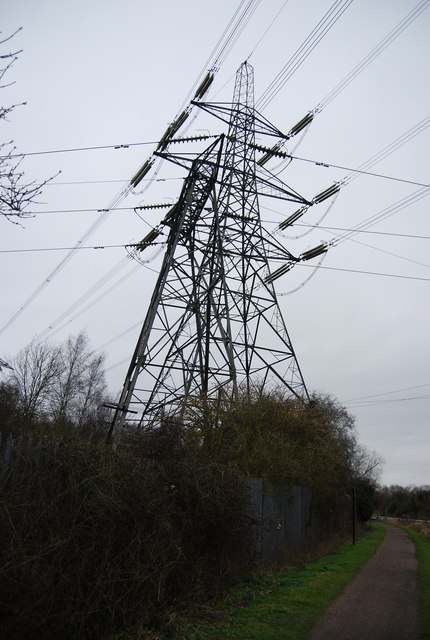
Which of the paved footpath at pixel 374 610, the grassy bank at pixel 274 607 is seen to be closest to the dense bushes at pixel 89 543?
the grassy bank at pixel 274 607

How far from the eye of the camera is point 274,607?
851cm

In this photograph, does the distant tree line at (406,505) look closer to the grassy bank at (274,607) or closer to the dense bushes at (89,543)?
the grassy bank at (274,607)

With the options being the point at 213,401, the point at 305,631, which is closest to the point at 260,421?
the point at 213,401

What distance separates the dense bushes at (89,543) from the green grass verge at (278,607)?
653 mm

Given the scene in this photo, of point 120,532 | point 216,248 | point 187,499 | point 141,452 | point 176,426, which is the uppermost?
point 216,248

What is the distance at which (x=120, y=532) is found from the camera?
21.7ft

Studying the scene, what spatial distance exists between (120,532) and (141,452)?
2564 mm

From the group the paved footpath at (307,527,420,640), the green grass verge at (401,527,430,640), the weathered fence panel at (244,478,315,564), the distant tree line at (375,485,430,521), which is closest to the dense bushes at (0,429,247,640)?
the paved footpath at (307,527,420,640)

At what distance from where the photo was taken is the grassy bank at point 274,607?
278 inches

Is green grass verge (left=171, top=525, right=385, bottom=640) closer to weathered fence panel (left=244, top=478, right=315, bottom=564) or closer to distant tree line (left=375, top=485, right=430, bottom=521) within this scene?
weathered fence panel (left=244, top=478, right=315, bottom=564)

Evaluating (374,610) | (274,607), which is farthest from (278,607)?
(374,610)

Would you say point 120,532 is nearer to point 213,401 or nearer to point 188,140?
point 213,401

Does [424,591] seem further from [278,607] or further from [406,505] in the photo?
[406,505]

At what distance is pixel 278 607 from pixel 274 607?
0.06m
